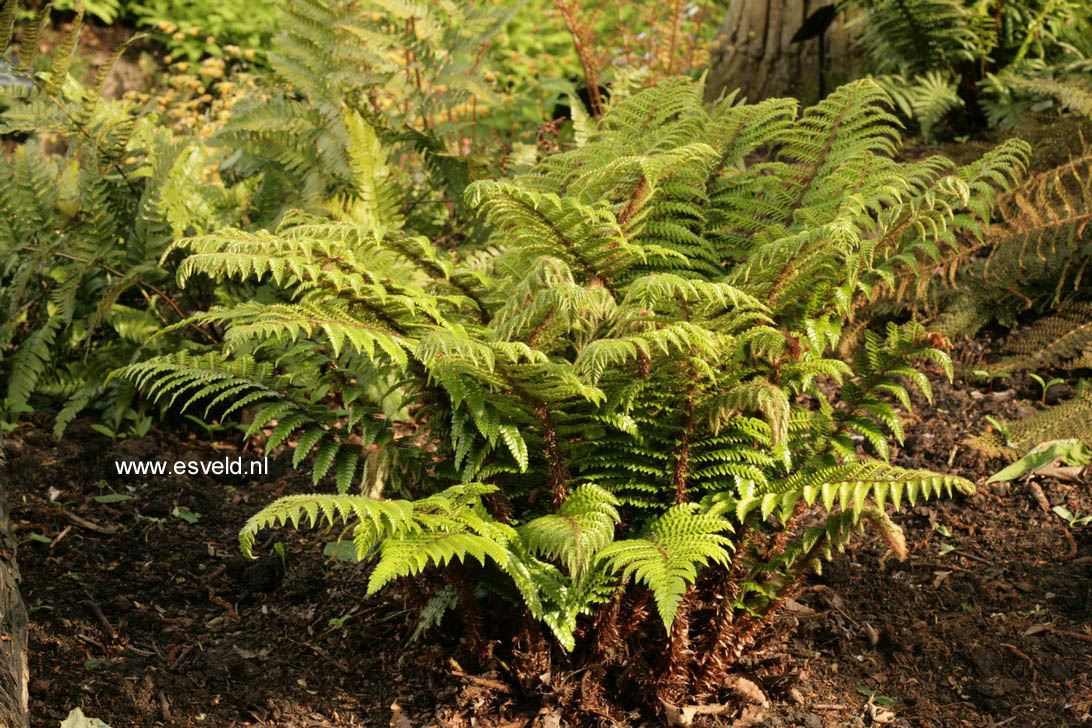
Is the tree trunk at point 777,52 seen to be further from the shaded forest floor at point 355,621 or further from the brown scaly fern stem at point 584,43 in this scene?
the shaded forest floor at point 355,621

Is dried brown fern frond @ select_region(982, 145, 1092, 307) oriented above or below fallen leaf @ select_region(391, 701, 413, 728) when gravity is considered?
above

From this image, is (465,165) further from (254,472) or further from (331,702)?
(331,702)

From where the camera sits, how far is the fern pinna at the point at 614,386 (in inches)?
82.1

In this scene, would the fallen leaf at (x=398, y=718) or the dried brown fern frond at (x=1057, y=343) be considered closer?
the fallen leaf at (x=398, y=718)

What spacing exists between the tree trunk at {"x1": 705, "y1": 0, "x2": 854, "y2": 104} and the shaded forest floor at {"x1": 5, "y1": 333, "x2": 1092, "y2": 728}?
105 inches

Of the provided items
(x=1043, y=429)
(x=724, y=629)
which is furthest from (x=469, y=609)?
(x=1043, y=429)

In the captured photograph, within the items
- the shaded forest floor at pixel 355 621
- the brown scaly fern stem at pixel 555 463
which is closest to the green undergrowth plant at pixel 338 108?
the shaded forest floor at pixel 355 621

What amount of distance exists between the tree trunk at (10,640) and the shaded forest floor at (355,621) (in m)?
0.24

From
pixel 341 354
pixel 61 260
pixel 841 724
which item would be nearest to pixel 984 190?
pixel 841 724

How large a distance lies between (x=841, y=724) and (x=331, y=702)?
51.0 inches

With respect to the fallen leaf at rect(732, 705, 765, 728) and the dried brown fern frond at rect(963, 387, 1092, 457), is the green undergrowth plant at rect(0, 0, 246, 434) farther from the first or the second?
the dried brown fern frond at rect(963, 387, 1092, 457)

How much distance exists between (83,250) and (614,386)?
2.14 meters

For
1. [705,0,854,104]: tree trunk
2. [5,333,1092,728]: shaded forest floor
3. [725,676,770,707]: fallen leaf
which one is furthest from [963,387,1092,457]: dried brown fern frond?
[705,0,854,104]: tree trunk

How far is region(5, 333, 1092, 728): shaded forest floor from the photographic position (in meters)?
2.53
